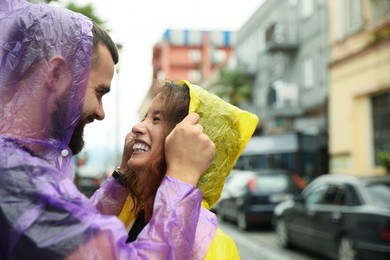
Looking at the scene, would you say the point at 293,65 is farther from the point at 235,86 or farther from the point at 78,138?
the point at 78,138

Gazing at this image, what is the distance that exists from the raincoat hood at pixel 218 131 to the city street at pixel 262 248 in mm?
8023

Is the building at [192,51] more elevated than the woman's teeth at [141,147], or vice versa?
the building at [192,51]

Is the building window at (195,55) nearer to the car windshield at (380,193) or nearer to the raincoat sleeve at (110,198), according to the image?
the car windshield at (380,193)

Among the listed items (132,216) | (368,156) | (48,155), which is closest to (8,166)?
(48,155)

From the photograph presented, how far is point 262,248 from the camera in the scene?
11172 millimetres

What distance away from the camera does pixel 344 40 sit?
20.4 metres

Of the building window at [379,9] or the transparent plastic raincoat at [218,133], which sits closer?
the transparent plastic raincoat at [218,133]

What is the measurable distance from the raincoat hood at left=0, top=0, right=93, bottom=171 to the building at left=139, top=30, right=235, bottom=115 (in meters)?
84.4

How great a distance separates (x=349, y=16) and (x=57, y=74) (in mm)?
20208

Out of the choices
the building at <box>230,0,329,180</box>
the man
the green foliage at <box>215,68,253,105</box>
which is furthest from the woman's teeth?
the green foliage at <box>215,68,253,105</box>

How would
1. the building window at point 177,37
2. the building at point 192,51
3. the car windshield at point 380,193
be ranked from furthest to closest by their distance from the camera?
the building window at point 177,37, the building at point 192,51, the car windshield at point 380,193

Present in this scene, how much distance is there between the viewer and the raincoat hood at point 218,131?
1.86 metres

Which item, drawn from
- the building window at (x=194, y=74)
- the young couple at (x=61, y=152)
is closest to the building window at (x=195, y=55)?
the building window at (x=194, y=74)

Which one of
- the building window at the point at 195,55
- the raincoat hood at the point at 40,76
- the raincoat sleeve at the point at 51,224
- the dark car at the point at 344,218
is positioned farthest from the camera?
the building window at the point at 195,55
